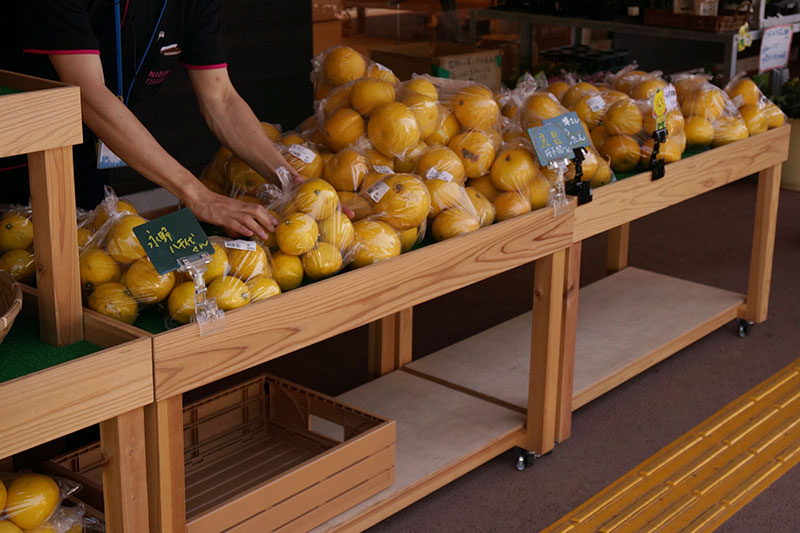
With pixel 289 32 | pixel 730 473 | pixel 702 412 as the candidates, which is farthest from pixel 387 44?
pixel 730 473

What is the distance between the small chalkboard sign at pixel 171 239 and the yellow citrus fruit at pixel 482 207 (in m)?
0.76

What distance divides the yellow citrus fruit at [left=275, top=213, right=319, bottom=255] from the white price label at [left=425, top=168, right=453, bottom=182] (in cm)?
41

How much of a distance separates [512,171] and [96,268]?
1.02 m

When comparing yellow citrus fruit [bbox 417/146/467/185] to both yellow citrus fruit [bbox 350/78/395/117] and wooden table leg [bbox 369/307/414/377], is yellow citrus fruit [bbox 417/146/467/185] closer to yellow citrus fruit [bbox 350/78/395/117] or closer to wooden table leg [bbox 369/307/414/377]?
yellow citrus fruit [bbox 350/78/395/117]

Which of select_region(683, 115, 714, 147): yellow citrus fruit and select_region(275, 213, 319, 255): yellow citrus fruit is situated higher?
select_region(683, 115, 714, 147): yellow citrus fruit

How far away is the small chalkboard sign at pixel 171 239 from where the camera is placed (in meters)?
1.63

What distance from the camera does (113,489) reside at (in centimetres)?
161

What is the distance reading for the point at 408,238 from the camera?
210cm

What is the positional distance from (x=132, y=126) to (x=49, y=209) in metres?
0.34

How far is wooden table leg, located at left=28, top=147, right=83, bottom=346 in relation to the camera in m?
1.50

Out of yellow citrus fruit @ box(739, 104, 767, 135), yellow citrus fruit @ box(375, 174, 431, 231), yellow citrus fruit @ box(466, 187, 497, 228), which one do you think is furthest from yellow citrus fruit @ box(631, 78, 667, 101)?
yellow citrus fruit @ box(375, 174, 431, 231)

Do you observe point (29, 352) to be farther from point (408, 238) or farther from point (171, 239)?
point (408, 238)

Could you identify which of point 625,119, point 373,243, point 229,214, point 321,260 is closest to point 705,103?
point 625,119

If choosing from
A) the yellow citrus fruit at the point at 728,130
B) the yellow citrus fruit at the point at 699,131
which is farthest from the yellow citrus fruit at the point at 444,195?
the yellow citrus fruit at the point at 728,130
